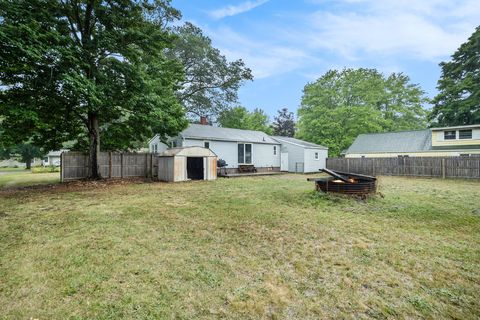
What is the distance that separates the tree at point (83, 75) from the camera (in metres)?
8.64

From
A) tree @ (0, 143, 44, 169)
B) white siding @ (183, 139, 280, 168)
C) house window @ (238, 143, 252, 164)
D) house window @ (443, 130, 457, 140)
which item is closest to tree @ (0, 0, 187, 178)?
white siding @ (183, 139, 280, 168)

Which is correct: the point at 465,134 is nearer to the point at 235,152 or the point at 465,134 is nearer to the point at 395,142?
the point at 395,142

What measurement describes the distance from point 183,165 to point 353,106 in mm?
23801

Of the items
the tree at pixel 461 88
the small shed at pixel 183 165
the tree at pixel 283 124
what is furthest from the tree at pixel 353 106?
the small shed at pixel 183 165

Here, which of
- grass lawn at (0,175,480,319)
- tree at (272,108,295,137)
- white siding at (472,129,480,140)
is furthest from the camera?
tree at (272,108,295,137)

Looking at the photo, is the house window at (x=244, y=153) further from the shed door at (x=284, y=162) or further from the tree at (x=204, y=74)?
the tree at (x=204, y=74)

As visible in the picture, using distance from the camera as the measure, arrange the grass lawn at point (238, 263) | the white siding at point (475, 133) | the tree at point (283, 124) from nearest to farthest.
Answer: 1. the grass lawn at point (238, 263)
2. the white siding at point (475, 133)
3. the tree at point (283, 124)

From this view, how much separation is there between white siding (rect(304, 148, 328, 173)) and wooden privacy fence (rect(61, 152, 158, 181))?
13363mm

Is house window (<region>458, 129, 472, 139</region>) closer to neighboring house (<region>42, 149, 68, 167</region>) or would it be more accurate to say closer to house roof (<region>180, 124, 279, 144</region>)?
house roof (<region>180, 124, 279, 144</region>)

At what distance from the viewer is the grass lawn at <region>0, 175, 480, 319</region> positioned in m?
2.42

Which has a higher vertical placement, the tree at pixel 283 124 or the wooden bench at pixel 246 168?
the tree at pixel 283 124

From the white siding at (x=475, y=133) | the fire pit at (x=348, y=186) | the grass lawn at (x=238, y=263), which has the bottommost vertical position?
the grass lawn at (x=238, y=263)

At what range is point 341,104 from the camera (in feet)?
95.3

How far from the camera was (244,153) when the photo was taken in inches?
762
